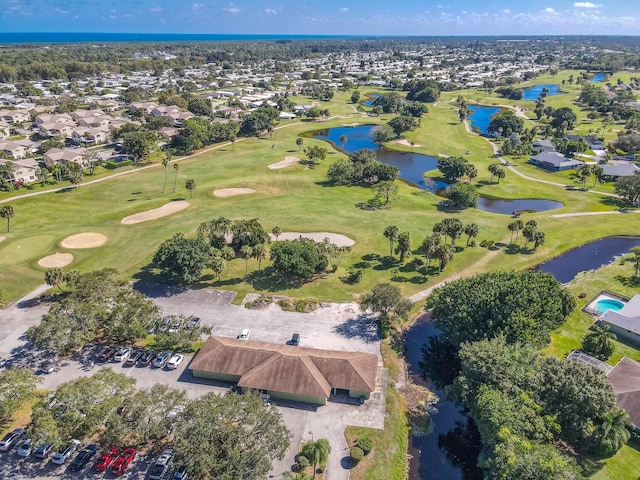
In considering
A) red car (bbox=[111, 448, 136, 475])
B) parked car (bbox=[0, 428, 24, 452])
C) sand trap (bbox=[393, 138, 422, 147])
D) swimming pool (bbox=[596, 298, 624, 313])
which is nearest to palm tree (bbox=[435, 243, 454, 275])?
swimming pool (bbox=[596, 298, 624, 313])

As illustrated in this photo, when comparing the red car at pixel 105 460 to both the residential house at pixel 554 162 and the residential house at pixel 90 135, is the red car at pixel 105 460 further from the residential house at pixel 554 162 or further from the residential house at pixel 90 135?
the residential house at pixel 90 135

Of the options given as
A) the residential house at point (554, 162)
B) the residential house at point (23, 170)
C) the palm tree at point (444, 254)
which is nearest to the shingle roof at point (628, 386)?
the palm tree at point (444, 254)

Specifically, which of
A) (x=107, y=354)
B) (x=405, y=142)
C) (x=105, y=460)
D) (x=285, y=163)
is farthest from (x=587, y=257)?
(x=405, y=142)

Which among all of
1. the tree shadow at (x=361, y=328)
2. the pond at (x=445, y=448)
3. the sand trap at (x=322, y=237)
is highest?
the sand trap at (x=322, y=237)

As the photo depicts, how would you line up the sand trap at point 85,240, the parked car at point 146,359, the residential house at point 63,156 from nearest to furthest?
1. the parked car at point 146,359
2. the sand trap at point 85,240
3. the residential house at point 63,156

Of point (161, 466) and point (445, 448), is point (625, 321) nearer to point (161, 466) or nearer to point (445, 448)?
point (445, 448)

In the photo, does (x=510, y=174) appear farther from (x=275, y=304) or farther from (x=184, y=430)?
(x=184, y=430)
